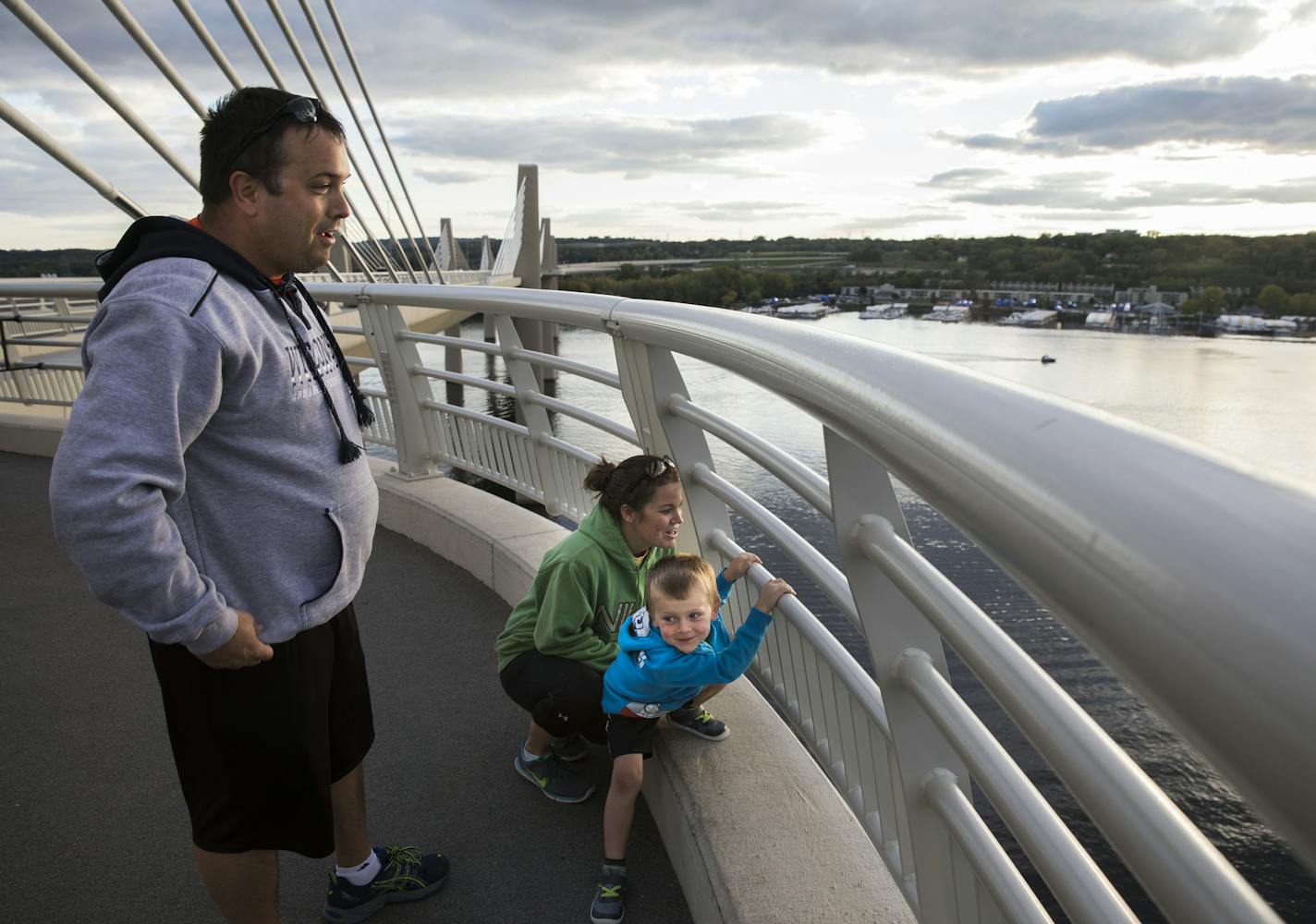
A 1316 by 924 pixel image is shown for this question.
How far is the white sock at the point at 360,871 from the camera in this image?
2.16 metres

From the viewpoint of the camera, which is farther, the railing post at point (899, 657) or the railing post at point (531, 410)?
the railing post at point (531, 410)

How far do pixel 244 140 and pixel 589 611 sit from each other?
147 centimetres

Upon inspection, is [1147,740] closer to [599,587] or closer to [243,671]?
[599,587]

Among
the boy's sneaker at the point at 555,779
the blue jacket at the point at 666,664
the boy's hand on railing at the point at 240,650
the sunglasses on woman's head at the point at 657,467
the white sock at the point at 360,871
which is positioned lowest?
the boy's sneaker at the point at 555,779

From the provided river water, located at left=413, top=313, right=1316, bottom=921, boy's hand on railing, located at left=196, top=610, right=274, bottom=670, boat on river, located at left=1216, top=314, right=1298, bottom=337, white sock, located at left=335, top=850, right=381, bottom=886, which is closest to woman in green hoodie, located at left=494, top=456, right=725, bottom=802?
white sock, located at left=335, top=850, right=381, bottom=886

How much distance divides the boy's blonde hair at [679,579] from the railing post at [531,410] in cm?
188

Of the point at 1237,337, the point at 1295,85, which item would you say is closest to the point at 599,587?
the point at 1237,337

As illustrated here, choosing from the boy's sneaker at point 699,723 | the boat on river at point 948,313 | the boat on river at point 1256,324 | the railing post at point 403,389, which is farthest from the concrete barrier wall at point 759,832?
the boat on river at point 948,313

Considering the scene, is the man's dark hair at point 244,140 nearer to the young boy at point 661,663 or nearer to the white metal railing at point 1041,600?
the white metal railing at point 1041,600

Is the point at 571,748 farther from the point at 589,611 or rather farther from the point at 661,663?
the point at 661,663

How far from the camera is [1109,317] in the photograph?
53.8 feet

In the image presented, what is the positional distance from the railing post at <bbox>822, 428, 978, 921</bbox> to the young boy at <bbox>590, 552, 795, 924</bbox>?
0.77m

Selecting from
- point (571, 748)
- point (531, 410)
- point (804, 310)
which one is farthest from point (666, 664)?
point (804, 310)

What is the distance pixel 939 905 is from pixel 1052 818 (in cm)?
51
